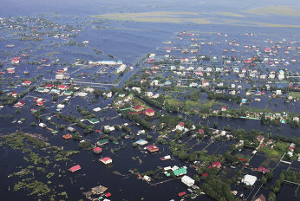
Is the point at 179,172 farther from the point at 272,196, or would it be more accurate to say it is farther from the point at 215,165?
the point at 272,196

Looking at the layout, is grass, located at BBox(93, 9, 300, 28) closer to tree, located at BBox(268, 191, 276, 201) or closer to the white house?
the white house

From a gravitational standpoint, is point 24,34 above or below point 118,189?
above

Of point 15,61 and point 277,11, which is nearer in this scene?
point 15,61

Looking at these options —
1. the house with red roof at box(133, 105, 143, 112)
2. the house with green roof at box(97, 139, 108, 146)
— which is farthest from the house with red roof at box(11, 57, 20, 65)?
the house with green roof at box(97, 139, 108, 146)

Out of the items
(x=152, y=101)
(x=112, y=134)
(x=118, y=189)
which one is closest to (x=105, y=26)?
(x=152, y=101)

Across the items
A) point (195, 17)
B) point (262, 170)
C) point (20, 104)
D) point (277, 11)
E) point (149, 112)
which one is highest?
point (277, 11)

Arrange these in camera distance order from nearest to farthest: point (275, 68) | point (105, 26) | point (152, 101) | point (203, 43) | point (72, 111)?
point (72, 111) → point (152, 101) → point (275, 68) → point (203, 43) → point (105, 26)

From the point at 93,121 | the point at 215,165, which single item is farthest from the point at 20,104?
the point at 215,165

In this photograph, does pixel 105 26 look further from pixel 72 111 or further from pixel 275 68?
pixel 72 111
